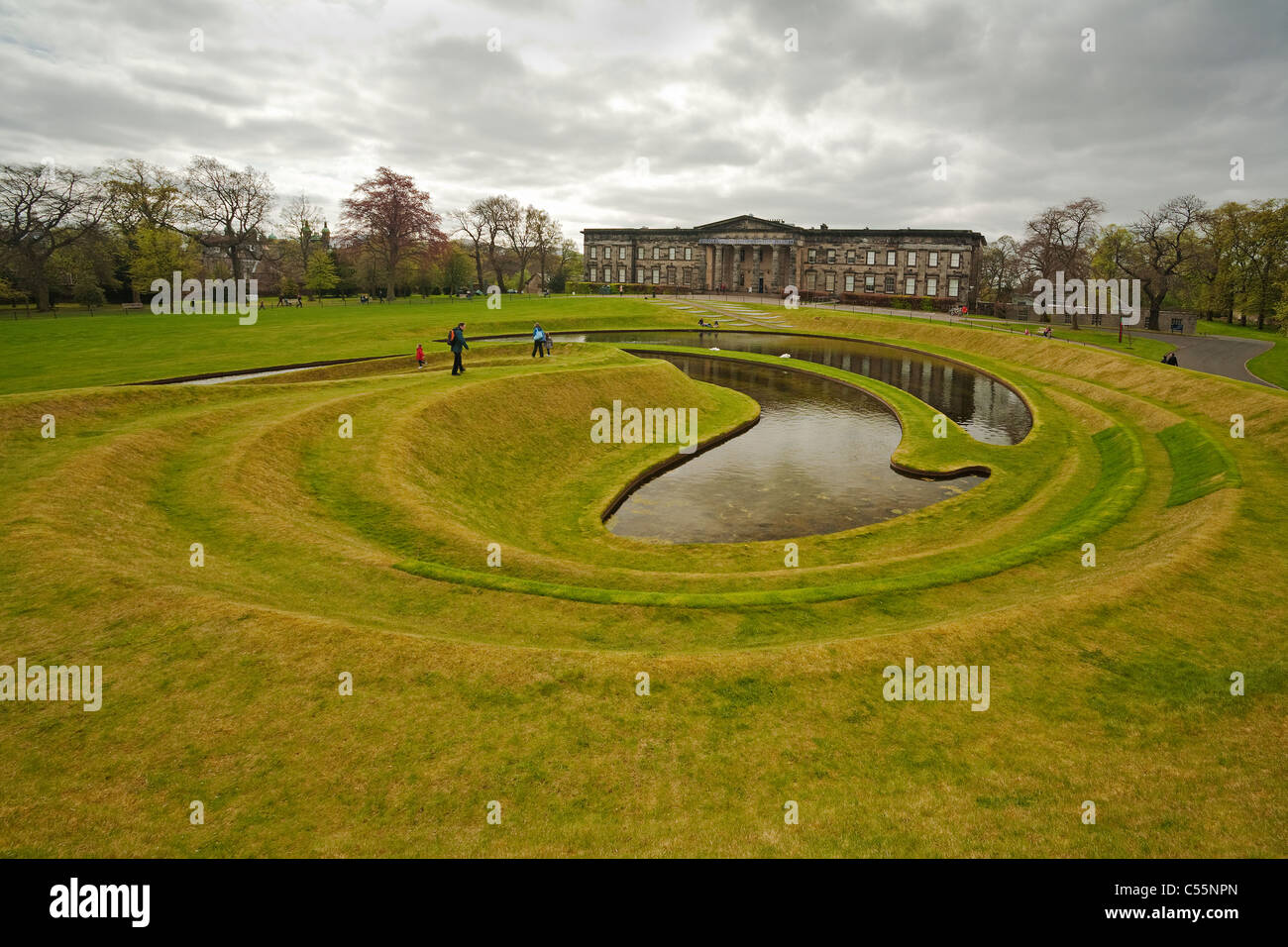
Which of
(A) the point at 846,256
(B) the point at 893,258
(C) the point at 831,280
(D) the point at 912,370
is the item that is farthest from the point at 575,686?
(A) the point at 846,256

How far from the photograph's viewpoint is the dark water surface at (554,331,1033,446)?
41.6m

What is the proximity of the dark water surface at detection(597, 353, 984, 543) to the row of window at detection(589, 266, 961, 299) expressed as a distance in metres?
95.0

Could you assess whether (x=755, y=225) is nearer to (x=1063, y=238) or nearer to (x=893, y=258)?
(x=893, y=258)

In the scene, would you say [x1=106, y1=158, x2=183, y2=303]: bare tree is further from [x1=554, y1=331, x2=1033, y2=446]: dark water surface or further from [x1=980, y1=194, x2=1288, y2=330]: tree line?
[x1=980, y1=194, x2=1288, y2=330]: tree line

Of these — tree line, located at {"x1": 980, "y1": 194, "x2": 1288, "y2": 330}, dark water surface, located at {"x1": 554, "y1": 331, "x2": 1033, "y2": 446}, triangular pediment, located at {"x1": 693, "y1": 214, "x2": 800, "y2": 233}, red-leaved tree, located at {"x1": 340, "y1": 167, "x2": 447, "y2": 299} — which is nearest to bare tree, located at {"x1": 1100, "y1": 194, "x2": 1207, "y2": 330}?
tree line, located at {"x1": 980, "y1": 194, "x2": 1288, "y2": 330}

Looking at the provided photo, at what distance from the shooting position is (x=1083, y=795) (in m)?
8.96

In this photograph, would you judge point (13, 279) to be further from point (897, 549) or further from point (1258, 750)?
point (1258, 750)

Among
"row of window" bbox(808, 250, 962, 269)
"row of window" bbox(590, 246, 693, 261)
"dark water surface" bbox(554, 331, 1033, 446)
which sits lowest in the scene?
"dark water surface" bbox(554, 331, 1033, 446)

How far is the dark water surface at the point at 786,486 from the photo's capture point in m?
Result: 24.6

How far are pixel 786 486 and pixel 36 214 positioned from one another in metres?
94.2

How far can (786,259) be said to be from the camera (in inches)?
5344

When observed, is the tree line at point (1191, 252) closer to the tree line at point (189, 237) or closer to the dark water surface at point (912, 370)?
the dark water surface at point (912, 370)

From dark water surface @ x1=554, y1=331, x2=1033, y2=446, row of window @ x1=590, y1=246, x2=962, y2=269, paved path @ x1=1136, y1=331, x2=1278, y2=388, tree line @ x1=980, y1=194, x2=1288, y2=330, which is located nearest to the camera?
dark water surface @ x1=554, y1=331, x2=1033, y2=446

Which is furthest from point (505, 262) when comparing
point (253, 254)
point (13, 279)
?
point (13, 279)
